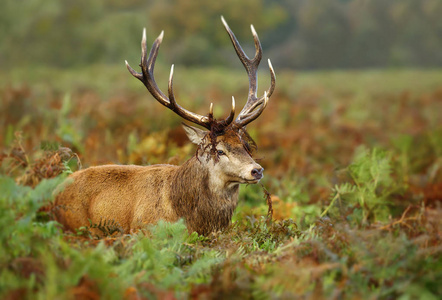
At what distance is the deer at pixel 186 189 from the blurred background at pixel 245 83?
0.71 metres

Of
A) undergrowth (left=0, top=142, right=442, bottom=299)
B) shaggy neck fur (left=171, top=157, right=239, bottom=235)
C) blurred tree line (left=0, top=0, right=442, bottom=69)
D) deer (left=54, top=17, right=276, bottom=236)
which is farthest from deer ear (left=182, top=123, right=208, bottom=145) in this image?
blurred tree line (left=0, top=0, right=442, bottom=69)

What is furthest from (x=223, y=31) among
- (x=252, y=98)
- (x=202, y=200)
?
(x=202, y=200)

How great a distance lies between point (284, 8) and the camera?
177 ft

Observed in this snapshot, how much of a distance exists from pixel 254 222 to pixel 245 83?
19.5 meters

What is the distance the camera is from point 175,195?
219 inches

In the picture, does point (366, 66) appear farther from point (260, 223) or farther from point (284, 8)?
point (260, 223)

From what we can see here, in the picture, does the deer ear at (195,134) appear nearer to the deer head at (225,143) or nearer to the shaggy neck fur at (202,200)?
the deer head at (225,143)

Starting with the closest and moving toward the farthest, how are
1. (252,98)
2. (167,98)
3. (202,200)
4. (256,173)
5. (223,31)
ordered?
1. (256,173)
2. (202,200)
3. (167,98)
4. (252,98)
5. (223,31)

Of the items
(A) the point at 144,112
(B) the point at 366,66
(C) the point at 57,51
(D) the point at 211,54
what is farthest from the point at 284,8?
(A) the point at 144,112

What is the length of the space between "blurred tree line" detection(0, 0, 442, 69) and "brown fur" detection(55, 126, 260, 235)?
31045 mm

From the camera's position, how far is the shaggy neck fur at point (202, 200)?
5.48m

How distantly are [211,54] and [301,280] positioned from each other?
133 feet

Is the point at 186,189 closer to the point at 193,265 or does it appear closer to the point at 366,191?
the point at 193,265

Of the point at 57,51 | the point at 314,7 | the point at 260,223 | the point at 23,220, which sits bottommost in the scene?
the point at 260,223
